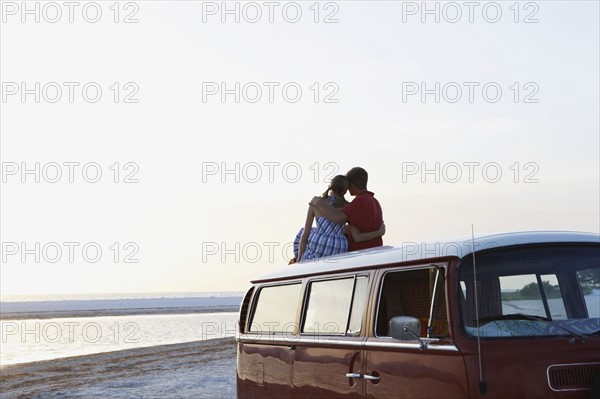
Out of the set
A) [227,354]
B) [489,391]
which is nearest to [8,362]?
[227,354]

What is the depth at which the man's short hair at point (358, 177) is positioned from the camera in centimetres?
917

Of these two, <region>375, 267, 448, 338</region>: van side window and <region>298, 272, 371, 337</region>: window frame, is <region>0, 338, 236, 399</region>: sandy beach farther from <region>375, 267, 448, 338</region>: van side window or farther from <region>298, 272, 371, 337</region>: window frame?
<region>375, 267, 448, 338</region>: van side window

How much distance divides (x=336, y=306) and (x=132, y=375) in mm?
12589

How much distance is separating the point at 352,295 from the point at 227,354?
1645 cm

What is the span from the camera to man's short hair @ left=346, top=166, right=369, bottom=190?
30.1ft

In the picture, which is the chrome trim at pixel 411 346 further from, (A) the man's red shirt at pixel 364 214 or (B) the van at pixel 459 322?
(A) the man's red shirt at pixel 364 214

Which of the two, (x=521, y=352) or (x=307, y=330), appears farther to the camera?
(x=307, y=330)

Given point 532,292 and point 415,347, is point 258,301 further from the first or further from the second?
point 532,292

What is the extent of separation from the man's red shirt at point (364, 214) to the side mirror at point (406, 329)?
3089 mm

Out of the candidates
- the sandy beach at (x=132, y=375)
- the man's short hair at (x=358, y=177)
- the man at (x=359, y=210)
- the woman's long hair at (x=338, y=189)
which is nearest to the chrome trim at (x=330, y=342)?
the man at (x=359, y=210)

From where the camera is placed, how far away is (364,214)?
9031 mm

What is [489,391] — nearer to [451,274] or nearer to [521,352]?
[521,352]

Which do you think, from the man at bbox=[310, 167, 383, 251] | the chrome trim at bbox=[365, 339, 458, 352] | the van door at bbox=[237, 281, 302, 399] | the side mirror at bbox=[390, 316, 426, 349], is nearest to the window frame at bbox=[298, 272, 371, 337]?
the van door at bbox=[237, 281, 302, 399]

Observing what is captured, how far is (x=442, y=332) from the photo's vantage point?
588 cm
